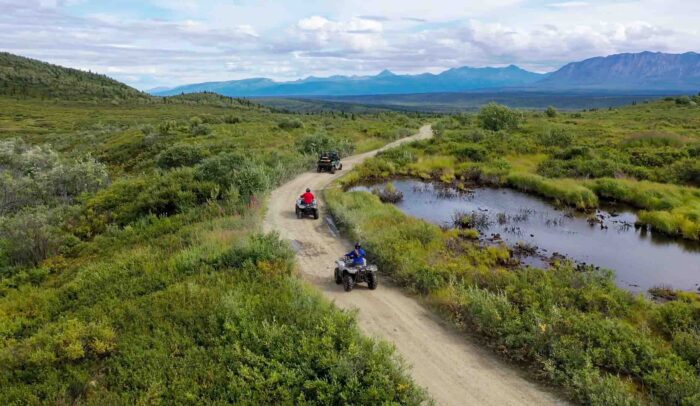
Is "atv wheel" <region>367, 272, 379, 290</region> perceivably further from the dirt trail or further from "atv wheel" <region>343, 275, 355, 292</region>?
"atv wheel" <region>343, 275, 355, 292</region>

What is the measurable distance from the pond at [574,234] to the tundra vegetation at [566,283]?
134 centimetres

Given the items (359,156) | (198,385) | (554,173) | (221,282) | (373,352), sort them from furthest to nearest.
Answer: (359,156) → (554,173) → (221,282) → (373,352) → (198,385)

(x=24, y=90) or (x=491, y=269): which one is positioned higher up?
(x=24, y=90)

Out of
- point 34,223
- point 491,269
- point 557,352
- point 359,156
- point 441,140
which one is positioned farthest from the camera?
point 441,140

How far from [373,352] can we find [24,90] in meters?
182

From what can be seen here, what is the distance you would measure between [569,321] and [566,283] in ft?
11.5

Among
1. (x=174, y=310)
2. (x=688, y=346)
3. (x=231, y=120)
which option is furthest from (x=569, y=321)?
(x=231, y=120)

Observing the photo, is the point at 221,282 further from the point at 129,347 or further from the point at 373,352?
the point at 373,352

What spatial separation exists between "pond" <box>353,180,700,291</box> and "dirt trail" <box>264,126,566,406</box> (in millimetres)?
9273

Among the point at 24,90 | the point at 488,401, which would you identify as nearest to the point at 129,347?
the point at 488,401

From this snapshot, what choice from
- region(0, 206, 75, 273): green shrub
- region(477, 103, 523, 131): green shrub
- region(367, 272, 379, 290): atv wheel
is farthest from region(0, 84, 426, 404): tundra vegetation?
region(477, 103, 523, 131): green shrub

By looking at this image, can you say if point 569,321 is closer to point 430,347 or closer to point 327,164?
point 430,347

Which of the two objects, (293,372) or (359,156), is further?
(359,156)

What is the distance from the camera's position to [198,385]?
9750 millimetres
